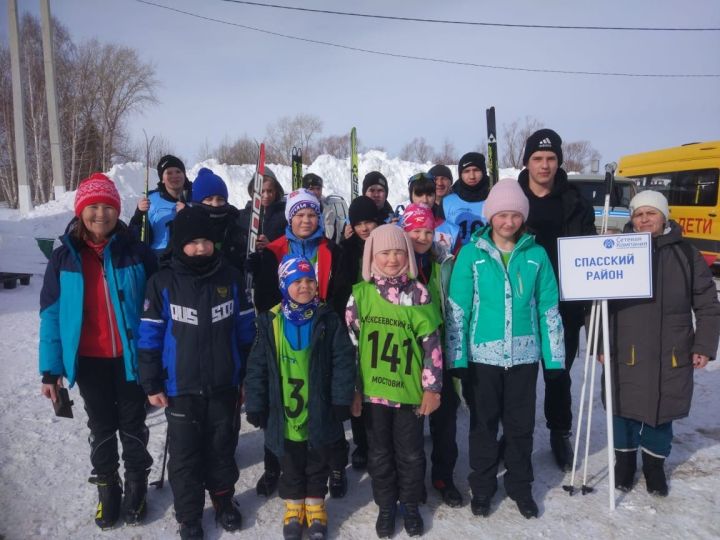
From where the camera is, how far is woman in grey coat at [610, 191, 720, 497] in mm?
3072

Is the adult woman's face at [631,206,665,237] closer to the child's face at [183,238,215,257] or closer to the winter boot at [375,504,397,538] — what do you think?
the winter boot at [375,504,397,538]

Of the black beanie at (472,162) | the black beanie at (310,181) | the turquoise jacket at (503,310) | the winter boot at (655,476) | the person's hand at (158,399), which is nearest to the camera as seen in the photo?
the person's hand at (158,399)

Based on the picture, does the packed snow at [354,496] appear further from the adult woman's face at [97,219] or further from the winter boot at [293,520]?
the adult woman's face at [97,219]

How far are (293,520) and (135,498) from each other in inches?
40.2

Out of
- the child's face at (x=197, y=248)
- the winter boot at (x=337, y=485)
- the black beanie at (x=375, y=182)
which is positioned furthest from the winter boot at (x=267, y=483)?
the black beanie at (x=375, y=182)

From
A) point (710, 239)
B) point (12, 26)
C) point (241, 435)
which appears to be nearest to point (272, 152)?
point (12, 26)

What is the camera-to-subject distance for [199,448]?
2.73m

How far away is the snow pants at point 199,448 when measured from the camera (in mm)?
2664

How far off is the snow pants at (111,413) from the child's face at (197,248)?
82 centimetres

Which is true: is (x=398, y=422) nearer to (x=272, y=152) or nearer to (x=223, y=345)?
(x=223, y=345)

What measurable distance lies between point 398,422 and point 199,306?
Result: 138 cm

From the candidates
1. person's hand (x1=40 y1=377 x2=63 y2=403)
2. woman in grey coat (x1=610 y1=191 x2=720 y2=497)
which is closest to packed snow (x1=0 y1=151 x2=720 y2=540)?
woman in grey coat (x1=610 y1=191 x2=720 y2=497)

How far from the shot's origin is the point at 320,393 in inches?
105

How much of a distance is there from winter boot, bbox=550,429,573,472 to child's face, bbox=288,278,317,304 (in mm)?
2327
